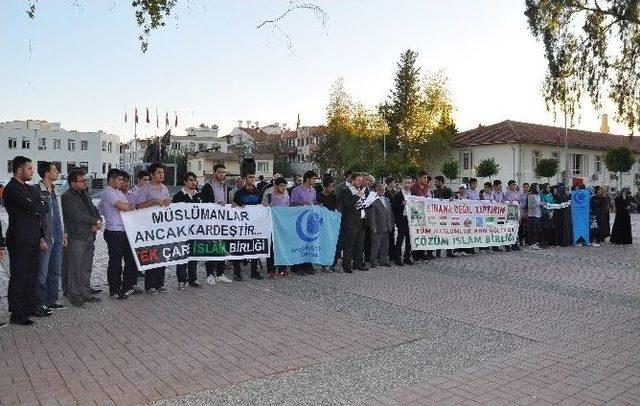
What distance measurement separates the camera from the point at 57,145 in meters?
84.0

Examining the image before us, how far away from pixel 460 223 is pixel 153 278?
8020mm

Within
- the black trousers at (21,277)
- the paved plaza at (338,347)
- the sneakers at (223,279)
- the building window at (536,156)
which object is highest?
the building window at (536,156)

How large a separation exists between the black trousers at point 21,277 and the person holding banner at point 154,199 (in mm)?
2260

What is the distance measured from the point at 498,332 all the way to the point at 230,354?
3225 mm

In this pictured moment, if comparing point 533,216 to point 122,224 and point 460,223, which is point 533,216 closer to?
point 460,223

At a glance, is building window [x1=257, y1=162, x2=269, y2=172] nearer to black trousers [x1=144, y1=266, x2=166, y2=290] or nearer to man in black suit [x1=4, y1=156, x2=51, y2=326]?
black trousers [x1=144, y1=266, x2=166, y2=290]

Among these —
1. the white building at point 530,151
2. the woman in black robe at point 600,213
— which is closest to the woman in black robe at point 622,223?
the woman in black robe at point 600,213

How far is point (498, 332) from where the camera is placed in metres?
6.75

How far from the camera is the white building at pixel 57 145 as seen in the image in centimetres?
7981

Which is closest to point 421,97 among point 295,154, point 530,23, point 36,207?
point 530,23

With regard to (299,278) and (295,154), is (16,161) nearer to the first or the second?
(299,278)

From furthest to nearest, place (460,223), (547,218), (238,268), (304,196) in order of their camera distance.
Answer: (547,218)
(460,223)
(304,196)
(238,268)

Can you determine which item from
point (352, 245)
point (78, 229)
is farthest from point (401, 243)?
point (78, 229)

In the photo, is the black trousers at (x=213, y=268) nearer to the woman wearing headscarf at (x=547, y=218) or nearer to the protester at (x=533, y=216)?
the protester at (x=533, y=216)
